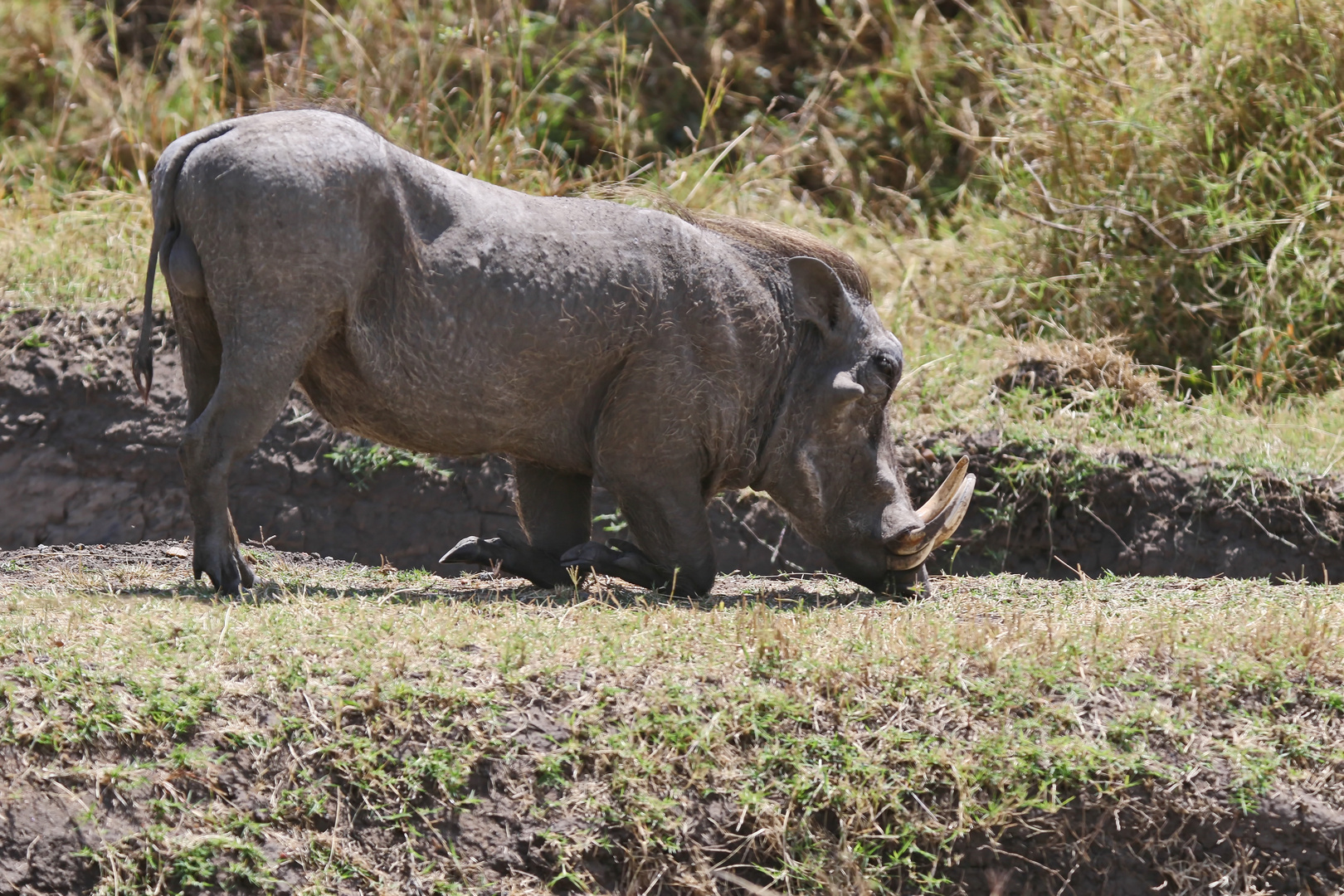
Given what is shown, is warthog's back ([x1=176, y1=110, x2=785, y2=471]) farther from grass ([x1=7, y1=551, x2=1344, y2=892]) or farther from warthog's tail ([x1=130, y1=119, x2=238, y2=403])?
grass ([x1=7, y1=551, x2=1344, y2=892])

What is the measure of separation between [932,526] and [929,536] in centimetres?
4

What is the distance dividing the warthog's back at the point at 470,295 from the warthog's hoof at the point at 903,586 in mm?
678

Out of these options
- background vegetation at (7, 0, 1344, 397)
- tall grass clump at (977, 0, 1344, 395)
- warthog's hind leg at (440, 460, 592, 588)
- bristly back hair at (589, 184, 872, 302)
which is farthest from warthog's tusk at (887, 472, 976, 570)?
tall grass clump at (977, 0, 1344, 395)

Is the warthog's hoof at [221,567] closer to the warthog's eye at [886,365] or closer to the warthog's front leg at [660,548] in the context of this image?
the warthog's front leg at [660,548]

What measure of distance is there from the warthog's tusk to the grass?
2.87ft

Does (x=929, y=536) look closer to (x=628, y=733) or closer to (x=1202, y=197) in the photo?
(x=628, y=733)

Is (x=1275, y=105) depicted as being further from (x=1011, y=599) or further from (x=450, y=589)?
(x=450, y=589)

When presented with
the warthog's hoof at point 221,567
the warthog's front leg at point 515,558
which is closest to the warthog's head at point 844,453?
the warthog's front leg at point 515,558

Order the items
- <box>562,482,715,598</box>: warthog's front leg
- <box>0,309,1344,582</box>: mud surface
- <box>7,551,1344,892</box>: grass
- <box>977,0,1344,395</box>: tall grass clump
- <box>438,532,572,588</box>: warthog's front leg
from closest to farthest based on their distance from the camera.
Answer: <box>7,551,1344,892</box>: grass → <box>562,482,715,598</box>: warthog's front leg → <box>438,532,572,588</box>: warthog's front leg → <box>0,309,1344,582</box>: mud surface → <box>977,0,1344,395</box>: tall grass clump

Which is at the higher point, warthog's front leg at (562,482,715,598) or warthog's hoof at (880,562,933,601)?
warthog's front leg at (562,482,715,598)

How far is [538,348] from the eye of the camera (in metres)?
4.88

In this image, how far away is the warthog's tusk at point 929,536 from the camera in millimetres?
5238

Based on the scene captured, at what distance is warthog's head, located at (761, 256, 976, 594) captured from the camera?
5.31 metres

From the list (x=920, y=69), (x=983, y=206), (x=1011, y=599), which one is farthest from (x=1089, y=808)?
(x=920, y=69)
